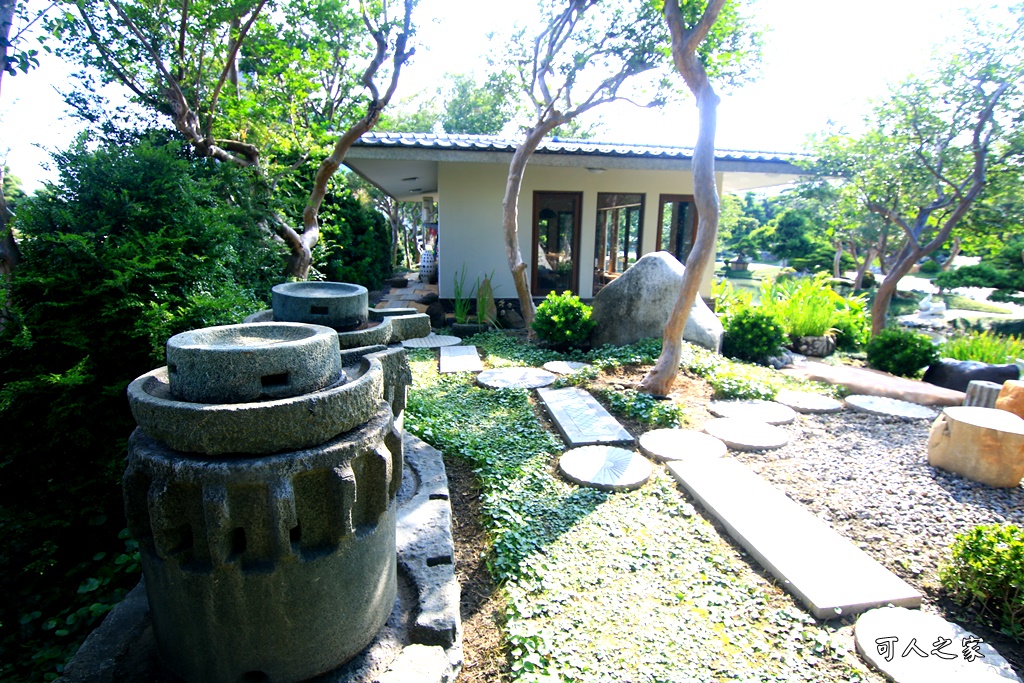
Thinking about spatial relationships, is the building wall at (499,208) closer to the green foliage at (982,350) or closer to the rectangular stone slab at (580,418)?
the green foliage at (982,350)

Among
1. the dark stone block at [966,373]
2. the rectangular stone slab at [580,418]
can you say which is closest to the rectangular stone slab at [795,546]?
the rectangular stone slab at [580,418]

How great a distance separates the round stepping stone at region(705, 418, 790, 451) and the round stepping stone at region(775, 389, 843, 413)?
0.74 metres

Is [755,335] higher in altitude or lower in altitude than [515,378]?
higher

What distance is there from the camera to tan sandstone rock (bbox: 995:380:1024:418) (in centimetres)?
450

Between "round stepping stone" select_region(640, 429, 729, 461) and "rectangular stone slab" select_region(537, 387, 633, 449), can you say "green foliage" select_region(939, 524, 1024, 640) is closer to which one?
"round stepping stone" select_region(640, 429, 729, 461)

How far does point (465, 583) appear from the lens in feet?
9.06

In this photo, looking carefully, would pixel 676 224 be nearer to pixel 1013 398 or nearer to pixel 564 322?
pixel 564 322

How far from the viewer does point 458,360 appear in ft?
22.4

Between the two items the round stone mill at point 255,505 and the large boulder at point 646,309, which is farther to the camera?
the large boulder at point 646,309

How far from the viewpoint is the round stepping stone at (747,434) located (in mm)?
4258

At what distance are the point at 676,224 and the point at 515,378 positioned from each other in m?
6.37

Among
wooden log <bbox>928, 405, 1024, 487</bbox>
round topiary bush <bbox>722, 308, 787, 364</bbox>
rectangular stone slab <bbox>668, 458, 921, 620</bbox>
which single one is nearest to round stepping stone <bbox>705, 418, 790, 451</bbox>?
rectangular stone slab <bbox>668, 458, 921, 620</bbox>

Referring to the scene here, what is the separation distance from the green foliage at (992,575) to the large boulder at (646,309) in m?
4.38

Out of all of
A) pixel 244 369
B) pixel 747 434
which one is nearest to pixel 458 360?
pixel 747 434
